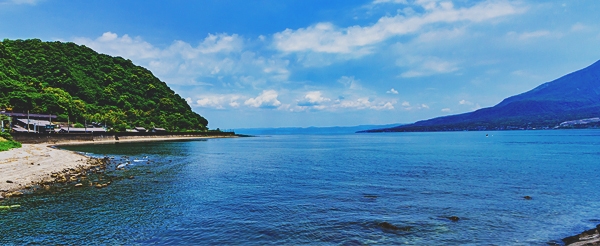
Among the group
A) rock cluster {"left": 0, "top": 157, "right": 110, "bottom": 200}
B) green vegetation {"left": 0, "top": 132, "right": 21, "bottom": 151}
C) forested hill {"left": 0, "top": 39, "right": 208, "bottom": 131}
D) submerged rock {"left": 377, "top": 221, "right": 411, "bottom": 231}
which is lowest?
submerged rock {"left": 377, "top": 221, "right": 411, "bottom": 231}

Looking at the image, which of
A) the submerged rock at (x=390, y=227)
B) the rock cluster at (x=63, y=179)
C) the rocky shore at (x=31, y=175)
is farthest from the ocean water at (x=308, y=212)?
the rocky shore at (x=31, y=175)

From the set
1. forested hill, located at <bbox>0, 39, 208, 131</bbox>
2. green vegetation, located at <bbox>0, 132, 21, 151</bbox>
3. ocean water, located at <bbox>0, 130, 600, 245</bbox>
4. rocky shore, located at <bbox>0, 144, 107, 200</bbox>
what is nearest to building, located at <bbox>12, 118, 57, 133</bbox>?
forested hill, located at <bbox>0, 39, 208, 131</bbox>

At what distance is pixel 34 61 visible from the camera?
533 ft

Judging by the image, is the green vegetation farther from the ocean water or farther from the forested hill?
the forested hill

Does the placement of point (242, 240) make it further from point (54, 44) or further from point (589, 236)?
point (54, 44)

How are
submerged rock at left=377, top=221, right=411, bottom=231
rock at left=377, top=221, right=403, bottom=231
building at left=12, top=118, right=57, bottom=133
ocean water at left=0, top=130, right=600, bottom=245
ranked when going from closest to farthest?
ocean water at left=0, top=130, right=600, bottom=245 < submerged rock at left=377, top=221, right=411, bottom=231 < rock at left=377, top=221, right=403, bottom=231 < building at left=12, top=118, right=57, bottom=133

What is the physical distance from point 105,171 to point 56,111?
10551 cm

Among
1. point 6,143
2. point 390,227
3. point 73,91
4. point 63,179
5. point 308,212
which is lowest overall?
point 390,227

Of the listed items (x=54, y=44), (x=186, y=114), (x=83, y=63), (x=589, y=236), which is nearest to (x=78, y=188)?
(x=589, y=236)

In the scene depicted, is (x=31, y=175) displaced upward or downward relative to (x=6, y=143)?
downward

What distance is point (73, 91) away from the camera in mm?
157625

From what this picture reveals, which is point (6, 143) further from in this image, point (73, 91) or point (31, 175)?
point (73, 91)

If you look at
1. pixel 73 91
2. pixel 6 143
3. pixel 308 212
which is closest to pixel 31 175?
pixel 308 212

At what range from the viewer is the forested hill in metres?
118
